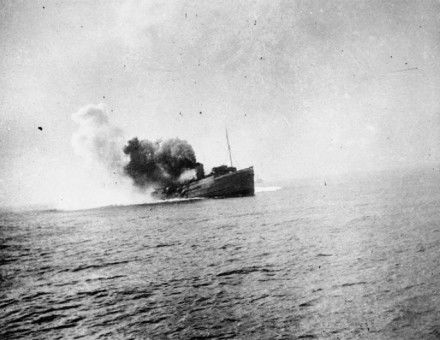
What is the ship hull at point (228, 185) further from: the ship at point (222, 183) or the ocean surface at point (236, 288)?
the ocean surface at point (236, 288)

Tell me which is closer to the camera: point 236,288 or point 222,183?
point 236,288

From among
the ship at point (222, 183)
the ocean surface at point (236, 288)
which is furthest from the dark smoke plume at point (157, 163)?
the ocean surface at point (236, 288)

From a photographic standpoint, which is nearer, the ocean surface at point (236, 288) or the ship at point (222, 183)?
the ocean surface at point (236, 288)

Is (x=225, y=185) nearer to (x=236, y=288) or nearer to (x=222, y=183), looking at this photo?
(x=222, y=183)

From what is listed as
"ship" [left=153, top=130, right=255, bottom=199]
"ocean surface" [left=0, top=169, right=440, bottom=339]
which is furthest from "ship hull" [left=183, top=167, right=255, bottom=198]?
"ocean surface" [left=0, top=169, right=440, bottom=339]

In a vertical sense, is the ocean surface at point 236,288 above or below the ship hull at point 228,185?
below

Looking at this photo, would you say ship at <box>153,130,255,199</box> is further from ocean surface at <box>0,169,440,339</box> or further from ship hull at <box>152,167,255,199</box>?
ocean surface at <box>0,169,440,339</box>

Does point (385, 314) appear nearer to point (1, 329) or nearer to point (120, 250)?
point (1, 329)

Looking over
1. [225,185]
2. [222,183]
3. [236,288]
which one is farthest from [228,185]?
[236,288]

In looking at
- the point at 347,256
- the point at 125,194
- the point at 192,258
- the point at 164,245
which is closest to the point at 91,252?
the point at 164,245
